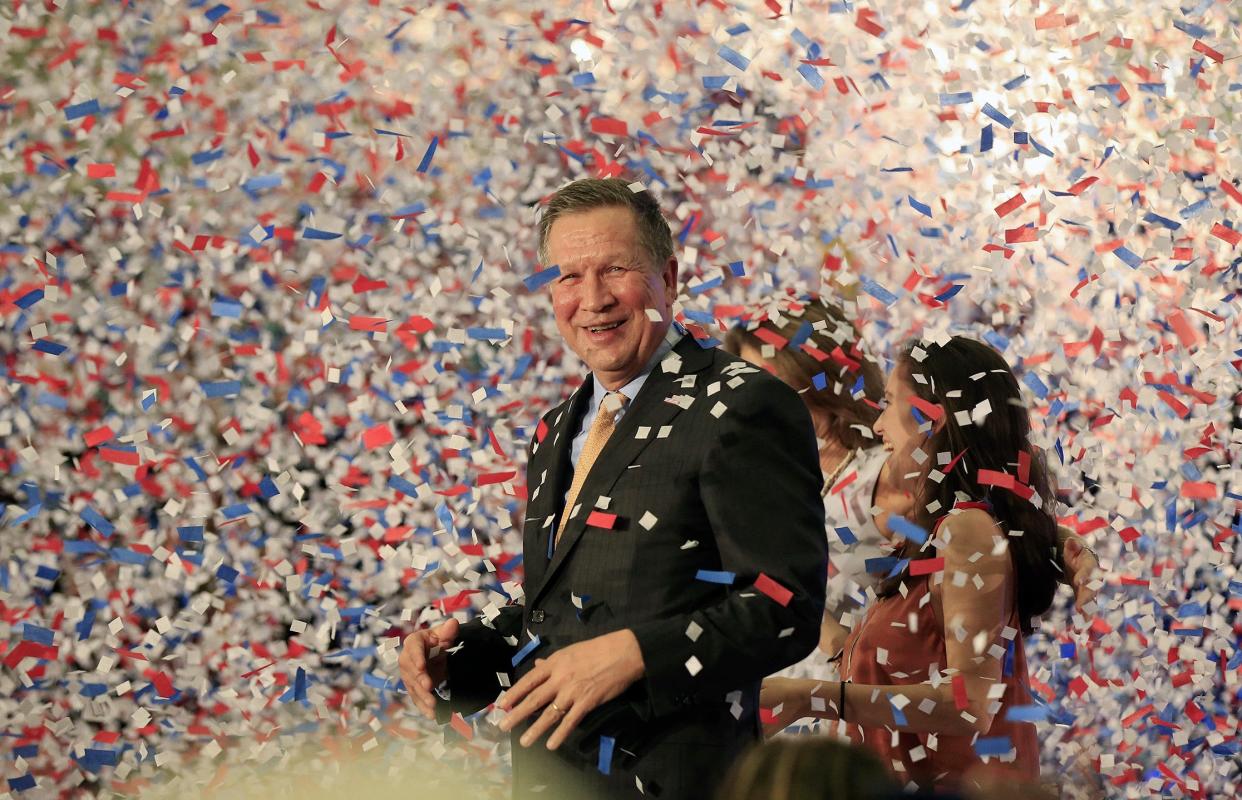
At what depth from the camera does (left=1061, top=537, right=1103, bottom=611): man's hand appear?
11.7ft

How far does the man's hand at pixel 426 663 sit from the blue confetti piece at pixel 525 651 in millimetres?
144

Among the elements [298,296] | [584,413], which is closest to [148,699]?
[298,296]

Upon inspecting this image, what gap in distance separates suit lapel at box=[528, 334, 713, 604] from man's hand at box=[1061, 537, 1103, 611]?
149 cm

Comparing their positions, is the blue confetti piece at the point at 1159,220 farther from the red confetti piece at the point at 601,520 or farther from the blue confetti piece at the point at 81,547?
the blue confetti piece at the point at 81,547

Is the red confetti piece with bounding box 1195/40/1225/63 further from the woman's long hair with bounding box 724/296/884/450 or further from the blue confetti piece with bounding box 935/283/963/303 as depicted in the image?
the woman's long hair with bounding box 724/296/884/450

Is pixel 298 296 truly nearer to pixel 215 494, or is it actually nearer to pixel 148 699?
pixel 215 494

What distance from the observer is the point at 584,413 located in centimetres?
286

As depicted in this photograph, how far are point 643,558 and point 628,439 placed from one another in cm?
25

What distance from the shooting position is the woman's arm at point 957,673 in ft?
10.0

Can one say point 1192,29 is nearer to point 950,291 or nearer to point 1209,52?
point 1209,52

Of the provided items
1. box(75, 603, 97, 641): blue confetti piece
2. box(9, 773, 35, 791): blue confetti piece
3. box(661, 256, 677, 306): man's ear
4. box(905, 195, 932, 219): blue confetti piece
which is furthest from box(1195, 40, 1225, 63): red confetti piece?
box(9, 773, 35, 791): blue confetti piece

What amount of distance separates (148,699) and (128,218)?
2071 mm

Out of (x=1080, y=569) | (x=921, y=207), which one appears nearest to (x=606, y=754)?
(x=1080, y=569)

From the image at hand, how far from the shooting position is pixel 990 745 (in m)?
3.22
